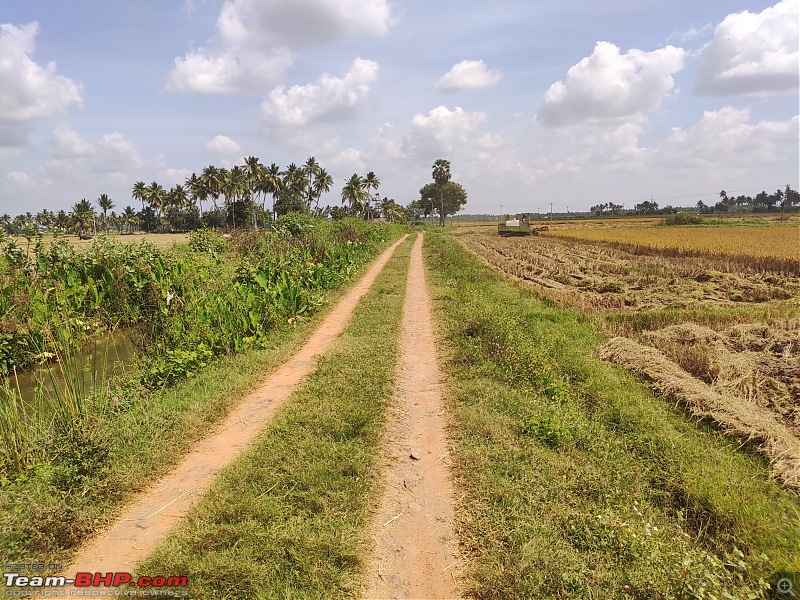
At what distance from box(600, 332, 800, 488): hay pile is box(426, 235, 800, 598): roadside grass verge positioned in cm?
18

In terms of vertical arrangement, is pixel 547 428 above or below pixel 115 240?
below

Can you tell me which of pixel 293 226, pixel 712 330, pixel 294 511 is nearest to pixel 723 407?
pixel 712 330

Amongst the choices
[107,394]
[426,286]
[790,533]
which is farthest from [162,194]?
[790,533]

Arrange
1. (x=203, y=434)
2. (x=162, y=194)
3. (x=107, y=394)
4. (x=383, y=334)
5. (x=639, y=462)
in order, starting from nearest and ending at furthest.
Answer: (x=639, y=462)
(x=203, y=434)
(x=107, y=394)
(x=383, y=334)
(x=162, y=194)

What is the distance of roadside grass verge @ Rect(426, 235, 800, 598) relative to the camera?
2.93m

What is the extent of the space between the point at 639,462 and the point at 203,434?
4948 mm

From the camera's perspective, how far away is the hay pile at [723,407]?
4223 mm

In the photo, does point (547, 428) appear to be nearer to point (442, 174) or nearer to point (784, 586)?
point (784, 586)

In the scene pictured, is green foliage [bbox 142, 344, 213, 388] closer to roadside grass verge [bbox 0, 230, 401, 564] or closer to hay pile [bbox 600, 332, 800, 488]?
roadside grass verge [bbox 0, 230, 401, 564]

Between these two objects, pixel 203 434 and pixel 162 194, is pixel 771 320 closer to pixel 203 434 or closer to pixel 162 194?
pixel 203 434

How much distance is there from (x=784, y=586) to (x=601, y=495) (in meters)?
1.25

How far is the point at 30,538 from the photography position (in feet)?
10.5

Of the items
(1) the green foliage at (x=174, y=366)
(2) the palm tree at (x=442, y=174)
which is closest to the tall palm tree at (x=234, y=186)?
(2) the palm tree at (x=442, y=174)

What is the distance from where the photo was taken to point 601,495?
3.76 meters
